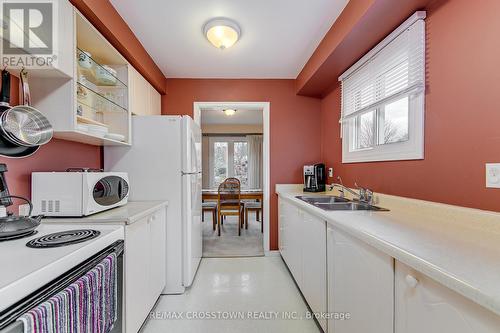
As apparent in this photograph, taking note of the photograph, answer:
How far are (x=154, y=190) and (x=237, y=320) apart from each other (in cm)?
129

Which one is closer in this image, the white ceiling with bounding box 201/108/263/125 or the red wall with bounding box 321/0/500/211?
the red wall with bounding box 321/0/500/211

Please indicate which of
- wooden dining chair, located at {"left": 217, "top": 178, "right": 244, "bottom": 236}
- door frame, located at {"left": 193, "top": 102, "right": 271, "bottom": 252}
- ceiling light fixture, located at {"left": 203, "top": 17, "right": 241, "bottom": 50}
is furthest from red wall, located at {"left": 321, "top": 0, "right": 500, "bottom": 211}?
wooden dining chair, located at {"left": 217, "top": 178, "right": 244, "bottom": 236}

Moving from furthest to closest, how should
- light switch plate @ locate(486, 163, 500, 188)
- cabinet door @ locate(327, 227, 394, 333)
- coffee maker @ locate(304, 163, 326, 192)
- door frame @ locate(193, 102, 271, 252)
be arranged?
door frame @ locate(193, 102, 271, 252) → coffee maker @ locate(304, 163, 326, 192) → light switch plate @ locate(486, 163, 500, 188) → cabinet door @ locate(327, 227, 394, 333)

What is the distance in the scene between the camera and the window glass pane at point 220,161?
6418 millimetres

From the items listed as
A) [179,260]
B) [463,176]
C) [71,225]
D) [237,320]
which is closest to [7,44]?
[71,225]

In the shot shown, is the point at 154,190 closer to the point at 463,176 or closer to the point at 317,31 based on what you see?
the point at 317,31

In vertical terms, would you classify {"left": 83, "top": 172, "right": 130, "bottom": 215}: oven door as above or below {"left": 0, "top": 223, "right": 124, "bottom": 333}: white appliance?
above

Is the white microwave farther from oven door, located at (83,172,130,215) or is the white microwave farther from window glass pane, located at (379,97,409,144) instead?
window glass pane, located at (379,97,409,144)

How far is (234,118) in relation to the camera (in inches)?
217

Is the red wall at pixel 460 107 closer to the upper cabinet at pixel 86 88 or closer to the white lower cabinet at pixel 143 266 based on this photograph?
the white lower cabinet at pixel 143 266

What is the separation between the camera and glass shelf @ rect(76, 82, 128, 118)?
1549 millimetres

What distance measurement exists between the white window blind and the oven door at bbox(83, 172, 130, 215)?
6.80ft

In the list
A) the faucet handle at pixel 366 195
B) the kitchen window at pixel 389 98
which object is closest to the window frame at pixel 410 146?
the kitchen window at pixel 389 98

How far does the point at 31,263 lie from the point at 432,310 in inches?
51.2
